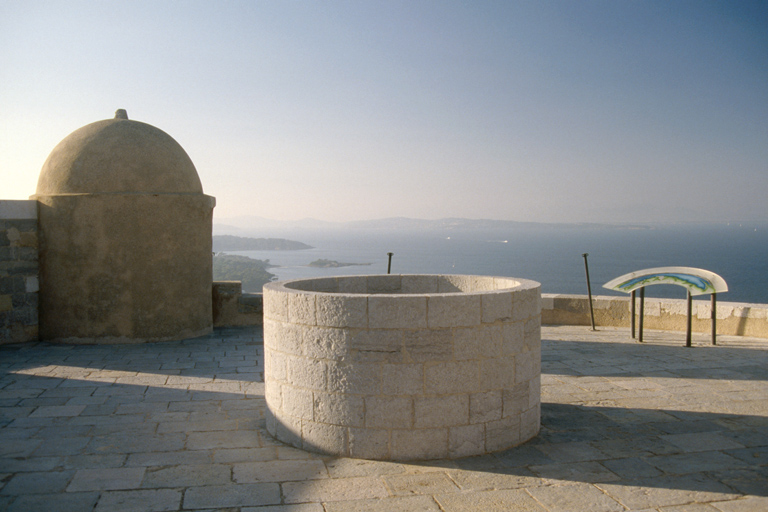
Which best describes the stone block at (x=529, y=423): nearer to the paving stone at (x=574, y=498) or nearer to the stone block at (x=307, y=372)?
the paving stone at (x=574, y=498)

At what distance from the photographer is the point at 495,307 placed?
425 cm

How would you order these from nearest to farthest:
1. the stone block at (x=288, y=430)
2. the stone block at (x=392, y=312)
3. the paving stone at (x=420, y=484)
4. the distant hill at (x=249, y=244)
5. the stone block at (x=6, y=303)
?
1. the paving stone at (x=420, y=484)
2. the stone block at (x=392, y=312)
3. the stone block at (x=288, y=430)
4. the stone block at (x=6, y=303)
5. the distant hill at (x=249, y=244)

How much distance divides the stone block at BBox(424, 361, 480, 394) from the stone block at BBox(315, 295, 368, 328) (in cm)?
60

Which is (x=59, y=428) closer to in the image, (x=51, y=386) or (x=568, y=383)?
(x=51, y=386)

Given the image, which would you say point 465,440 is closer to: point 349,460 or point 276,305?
point 349,460

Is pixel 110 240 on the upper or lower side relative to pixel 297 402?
upper

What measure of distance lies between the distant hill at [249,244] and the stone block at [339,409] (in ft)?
295

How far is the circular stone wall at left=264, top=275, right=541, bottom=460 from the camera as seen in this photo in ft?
13.3

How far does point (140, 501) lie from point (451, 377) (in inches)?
85.5

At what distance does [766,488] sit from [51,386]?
669 centimetres

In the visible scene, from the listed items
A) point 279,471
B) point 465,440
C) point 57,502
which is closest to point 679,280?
point 465,440

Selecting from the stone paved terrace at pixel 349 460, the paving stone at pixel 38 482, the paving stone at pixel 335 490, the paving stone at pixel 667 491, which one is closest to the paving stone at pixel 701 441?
the stone paved terrace at pixel 349 460

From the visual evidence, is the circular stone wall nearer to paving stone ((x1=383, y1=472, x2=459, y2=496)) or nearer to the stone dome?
paving stone ((x1=383, y1=472, x2=459, y2=496))

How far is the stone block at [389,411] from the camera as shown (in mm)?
4074
